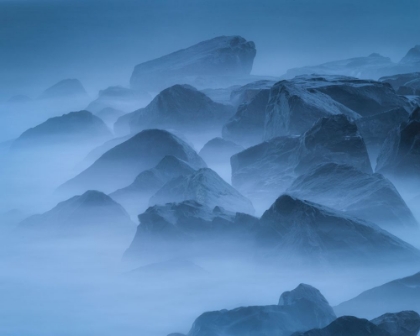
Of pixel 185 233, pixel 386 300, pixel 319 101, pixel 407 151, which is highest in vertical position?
pixel 319 101

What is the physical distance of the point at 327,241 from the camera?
238 cm

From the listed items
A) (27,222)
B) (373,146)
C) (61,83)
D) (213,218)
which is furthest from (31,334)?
(61,83)

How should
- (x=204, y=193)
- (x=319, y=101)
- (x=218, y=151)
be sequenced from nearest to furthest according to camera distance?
(x=204, y=193), (x=319, y=101), (x=218, y=151)

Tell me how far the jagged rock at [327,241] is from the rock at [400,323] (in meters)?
0.52

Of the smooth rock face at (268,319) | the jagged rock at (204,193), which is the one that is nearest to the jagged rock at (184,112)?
the jagged rock at (204,193)

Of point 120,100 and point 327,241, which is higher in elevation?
point 120,100

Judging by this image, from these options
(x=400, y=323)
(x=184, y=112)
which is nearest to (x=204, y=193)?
(x=400, y=323)

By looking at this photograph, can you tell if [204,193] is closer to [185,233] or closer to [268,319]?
[185,233]

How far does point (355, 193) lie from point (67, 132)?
9.15ft

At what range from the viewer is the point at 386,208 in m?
2.75

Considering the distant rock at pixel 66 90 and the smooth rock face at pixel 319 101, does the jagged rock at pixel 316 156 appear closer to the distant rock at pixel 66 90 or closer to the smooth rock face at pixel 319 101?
the smooth rock face at pixel 319 101

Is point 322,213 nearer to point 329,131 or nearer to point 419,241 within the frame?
point 419,241

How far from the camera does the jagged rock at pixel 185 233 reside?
99.2 inches

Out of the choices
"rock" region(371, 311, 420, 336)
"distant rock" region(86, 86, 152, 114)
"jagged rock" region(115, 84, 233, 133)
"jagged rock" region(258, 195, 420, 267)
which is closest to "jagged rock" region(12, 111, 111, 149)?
"jagged rock" region(115, 84, 233, 133)
